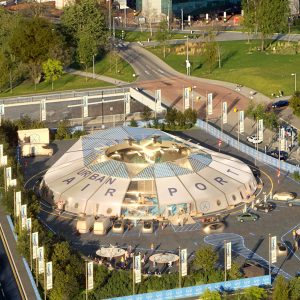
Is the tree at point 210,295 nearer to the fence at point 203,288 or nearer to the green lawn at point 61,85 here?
the fence at point 203,288

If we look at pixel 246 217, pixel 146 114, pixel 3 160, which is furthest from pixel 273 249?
pixel 146 114

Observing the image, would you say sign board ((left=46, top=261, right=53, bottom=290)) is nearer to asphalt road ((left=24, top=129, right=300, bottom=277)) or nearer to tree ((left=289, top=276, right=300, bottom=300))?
asphalt road ((left=24, top=129, right=300, bottom=277))

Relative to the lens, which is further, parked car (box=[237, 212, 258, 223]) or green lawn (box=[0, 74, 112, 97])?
green lawn (box=[0, 74, 112, 97])

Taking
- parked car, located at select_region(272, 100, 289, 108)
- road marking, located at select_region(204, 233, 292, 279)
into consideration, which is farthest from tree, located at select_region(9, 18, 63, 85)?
road marking, located at select_region(204, 233, 292, 279)

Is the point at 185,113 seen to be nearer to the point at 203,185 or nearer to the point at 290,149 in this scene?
the point at 290,149

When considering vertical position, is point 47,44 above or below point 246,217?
above

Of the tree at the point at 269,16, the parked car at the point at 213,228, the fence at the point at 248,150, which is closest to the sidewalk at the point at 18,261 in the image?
the parked car at the point at 213,228

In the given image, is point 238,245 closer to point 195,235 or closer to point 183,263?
point 195,235
